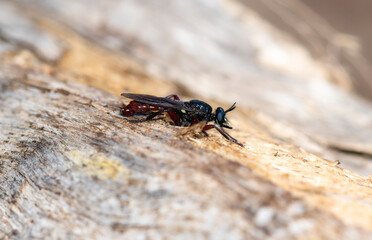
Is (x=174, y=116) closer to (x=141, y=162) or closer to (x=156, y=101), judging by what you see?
(x=156, y=101)

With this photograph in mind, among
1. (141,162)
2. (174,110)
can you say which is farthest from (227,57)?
(141,162)

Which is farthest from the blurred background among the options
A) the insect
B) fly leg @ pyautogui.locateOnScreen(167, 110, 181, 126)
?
fly leg @ pyautogui.locateOnScreen(167, 110, 181, 126)

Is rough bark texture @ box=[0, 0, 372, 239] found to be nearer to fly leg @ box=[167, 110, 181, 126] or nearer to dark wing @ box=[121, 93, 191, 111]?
fly leg @ box=[167, 110, 181, 126]

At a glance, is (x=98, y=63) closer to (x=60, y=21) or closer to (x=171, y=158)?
(x=60, y=21)

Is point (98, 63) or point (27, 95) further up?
point (98, 63)

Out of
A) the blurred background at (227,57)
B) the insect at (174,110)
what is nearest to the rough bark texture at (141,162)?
the blurred background at (227,57)

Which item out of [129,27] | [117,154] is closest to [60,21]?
[129,27]
